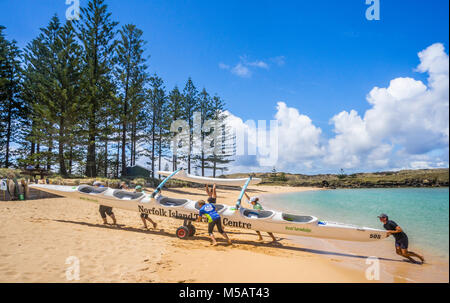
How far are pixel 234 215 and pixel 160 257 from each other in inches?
97.5

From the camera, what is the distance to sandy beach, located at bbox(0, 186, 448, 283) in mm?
3646

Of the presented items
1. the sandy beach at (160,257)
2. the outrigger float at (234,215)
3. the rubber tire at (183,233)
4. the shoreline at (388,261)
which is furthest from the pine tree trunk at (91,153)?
the shoreline at (388,261)

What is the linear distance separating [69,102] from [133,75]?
660cm

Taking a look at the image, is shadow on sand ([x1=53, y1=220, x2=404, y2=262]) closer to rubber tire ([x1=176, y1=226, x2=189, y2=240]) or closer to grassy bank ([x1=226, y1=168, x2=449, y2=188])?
rubber tire ([x1=176, y1=226, x2=189, y2=240])

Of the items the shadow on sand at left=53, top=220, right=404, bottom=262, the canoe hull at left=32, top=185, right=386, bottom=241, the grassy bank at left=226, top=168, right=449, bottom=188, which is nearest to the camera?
the canoe hull at left=32, top=185, right=386, bottom=241

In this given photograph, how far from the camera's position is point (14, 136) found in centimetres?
2270

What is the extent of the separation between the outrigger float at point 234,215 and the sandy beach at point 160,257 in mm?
521

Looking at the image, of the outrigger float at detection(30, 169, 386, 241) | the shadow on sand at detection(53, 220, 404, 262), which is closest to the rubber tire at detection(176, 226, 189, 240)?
the outrigger float at detection(30, 169, 386, 241)

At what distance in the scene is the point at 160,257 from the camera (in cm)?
451

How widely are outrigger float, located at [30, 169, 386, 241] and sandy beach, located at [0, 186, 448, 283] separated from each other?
52 cm

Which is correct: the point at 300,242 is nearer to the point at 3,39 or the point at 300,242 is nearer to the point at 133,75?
the point at 133,75

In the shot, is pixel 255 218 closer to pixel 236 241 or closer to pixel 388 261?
pixel 236 241

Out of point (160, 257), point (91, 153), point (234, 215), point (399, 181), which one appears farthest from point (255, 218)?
point (399, 181)
